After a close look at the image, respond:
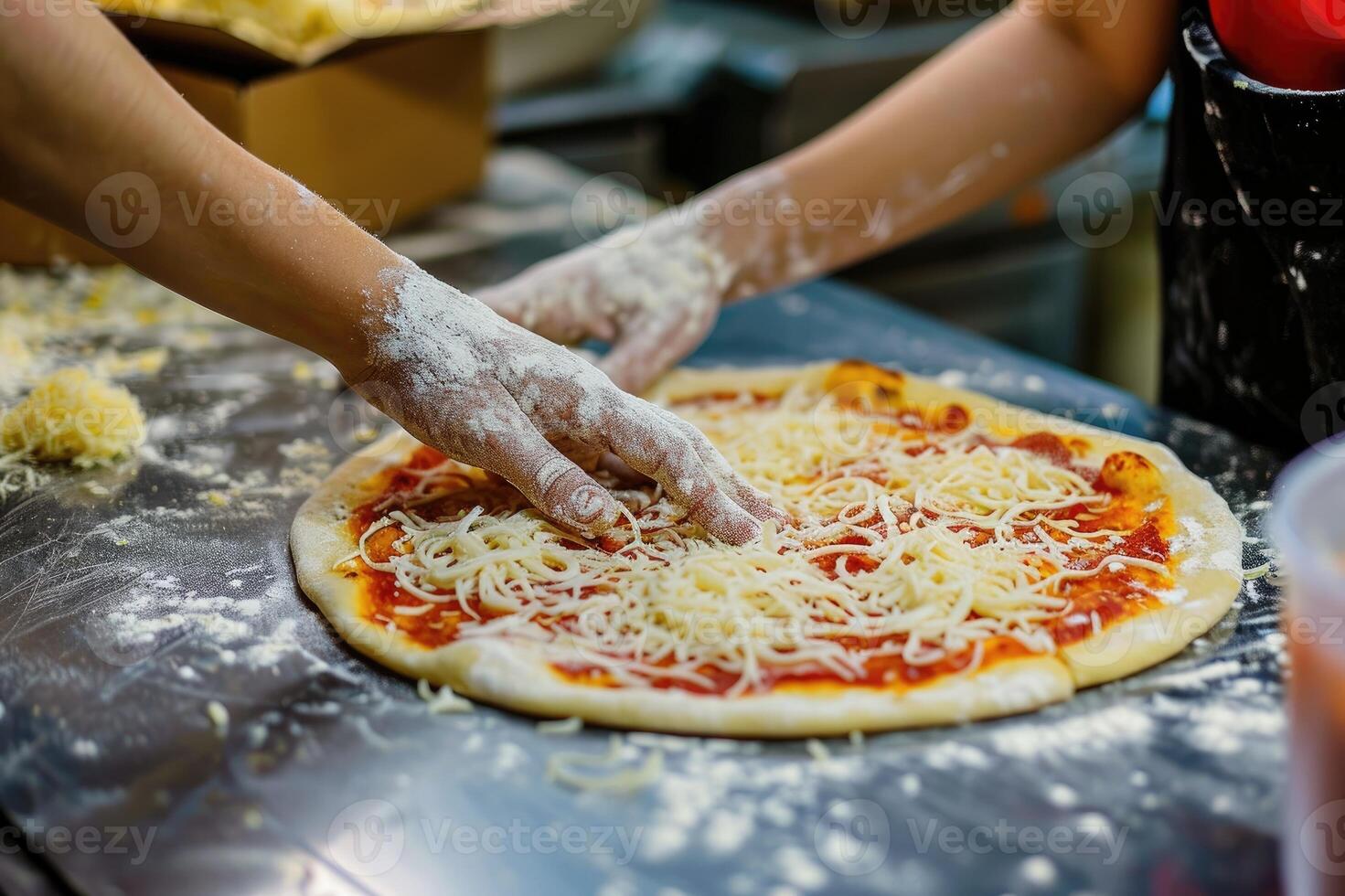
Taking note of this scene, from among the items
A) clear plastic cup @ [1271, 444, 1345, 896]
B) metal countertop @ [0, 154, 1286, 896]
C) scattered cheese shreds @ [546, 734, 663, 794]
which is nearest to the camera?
clear plastic cup @ [1271, 444, 1345, 896]

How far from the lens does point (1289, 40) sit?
1739 mm

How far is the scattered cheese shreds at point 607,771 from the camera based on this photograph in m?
1.29

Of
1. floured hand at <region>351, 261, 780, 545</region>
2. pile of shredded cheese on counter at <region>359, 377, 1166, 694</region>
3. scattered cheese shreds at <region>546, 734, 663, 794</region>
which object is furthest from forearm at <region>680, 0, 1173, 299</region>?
scattered cheese shreds at <region>546, 734, 663, 794</region>

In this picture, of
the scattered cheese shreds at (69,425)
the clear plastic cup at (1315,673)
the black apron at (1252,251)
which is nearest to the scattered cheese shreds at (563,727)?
the clear plastic cup at (1315,673)

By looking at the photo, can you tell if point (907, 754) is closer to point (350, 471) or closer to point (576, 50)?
point (350, 471)

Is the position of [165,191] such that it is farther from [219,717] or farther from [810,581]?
[810,581]

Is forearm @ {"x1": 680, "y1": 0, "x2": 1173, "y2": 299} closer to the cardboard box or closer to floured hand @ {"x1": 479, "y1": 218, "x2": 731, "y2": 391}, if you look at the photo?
floured hand @ {"x1": 479, "y1": 218, "x2": 731, "y2": 391}

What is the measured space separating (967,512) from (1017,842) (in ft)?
2.12

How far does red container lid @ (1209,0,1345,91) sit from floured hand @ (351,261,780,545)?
3.34 ft

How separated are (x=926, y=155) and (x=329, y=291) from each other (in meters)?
1.22

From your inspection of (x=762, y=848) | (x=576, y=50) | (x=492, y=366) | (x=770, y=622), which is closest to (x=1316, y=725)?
(x=762, y=848)

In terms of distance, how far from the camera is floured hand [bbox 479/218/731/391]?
2.19 m

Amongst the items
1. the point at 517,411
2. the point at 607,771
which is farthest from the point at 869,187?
the point at 607,771

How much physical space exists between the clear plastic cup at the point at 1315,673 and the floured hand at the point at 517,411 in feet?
2.45
